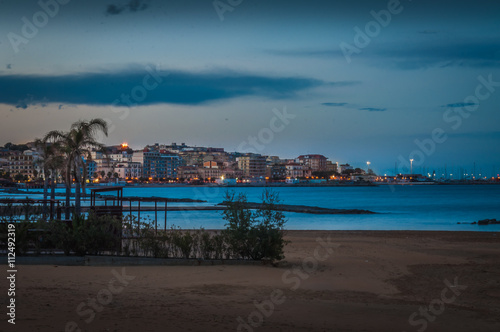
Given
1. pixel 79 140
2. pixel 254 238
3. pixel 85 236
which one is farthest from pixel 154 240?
pixel 79 140

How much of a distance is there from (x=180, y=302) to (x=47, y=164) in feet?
76.5

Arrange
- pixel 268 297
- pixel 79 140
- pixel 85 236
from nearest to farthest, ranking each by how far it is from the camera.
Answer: pixel 268 297
pixel 85 236
pixel 79 140

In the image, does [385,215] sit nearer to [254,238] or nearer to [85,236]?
[254,238]

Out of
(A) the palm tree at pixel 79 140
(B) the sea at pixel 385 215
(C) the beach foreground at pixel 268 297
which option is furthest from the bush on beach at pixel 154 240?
(A) the palm tree at pixel 79 140

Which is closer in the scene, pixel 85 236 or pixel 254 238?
pixel 85 236

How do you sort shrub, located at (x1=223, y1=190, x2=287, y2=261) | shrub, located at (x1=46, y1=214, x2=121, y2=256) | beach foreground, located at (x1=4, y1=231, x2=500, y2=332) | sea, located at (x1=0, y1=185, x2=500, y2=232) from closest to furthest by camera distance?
beach foreground, located at (x1=4, y1=231, x2=500, y2=332), shrub, located at (x1=46, y1=214, x2=121, y2=256), shrub, located at (x1=223, y1=190, x2=287, y2=261), sea, located at (x1=0, y1=185, x2=500, y2=232)

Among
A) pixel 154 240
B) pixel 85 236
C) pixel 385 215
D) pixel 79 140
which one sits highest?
pixel 79 140

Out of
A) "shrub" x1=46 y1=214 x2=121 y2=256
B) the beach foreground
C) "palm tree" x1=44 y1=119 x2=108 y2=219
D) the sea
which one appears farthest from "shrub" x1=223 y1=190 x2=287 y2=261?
"palm tree" x1=44 y1=119 x2=108 y2=219

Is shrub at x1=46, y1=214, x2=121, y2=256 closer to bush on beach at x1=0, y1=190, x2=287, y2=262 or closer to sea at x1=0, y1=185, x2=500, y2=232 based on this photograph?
bush on beach at x1=0, y1=190, x2=287, y2=262

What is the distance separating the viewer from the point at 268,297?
9.53m

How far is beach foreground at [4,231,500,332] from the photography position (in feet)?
25.0

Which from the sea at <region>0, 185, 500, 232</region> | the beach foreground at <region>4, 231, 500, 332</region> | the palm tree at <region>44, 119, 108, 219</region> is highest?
the palm tree at <region>44, 119, 108, 219</region>

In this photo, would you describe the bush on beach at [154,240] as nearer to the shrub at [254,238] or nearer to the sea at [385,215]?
the shrub at [254,238]

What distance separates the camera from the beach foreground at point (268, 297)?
7625 mm
